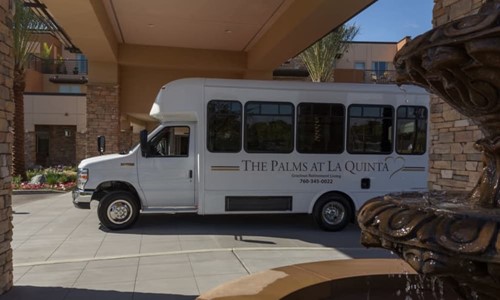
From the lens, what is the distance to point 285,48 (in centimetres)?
1329

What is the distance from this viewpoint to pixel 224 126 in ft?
34.9

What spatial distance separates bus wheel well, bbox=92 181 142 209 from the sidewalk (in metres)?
0.71

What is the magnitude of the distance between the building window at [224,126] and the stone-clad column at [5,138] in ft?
17.2

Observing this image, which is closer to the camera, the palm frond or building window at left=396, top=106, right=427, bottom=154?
building window at left=396, top=106, right=427, bottom=154

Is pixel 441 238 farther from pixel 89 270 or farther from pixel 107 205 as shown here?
pixel 107 205

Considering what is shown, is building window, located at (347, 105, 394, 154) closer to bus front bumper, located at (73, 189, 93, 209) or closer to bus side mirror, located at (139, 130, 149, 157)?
bus side mirror, located at (139, 130, 149, 157)

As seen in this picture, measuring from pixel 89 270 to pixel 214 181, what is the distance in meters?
4.07

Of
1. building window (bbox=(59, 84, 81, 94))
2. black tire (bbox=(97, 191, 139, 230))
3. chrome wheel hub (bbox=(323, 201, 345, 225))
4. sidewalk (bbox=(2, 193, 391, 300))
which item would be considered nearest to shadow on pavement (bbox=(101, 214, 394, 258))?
sidewalk (bbox=(2, 193, 391, 300))

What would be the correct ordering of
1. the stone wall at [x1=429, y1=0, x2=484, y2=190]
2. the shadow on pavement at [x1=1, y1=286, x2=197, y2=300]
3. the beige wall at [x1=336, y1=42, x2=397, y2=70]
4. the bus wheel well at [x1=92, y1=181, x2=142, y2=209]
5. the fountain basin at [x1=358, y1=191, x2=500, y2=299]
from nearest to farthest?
the fountain basin at [x1=358, y1=191, x2=500, y2=299] < the shadow on pavement at [x1=1, y1=286, x2=197, y2=300] < the stone wall at [x1=429, y1=0, x2=484, y2=190] < the bus wheel well at [x1=92, y1=181, x2=142, y2=209] < the beige wall at [x1=336, y1=42, x2=397, y2=70]

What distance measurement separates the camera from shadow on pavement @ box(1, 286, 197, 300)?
18.2 feet

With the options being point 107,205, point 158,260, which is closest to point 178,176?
point 107,205

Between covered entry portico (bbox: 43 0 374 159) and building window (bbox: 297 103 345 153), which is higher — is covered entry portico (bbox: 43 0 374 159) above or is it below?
above

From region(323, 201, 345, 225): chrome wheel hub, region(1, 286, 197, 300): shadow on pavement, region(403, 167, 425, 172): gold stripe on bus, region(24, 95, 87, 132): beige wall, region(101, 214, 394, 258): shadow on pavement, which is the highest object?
region(24, 95, 87, 132): beige wall

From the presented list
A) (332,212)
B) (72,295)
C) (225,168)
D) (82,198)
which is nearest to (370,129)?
(332,212)
